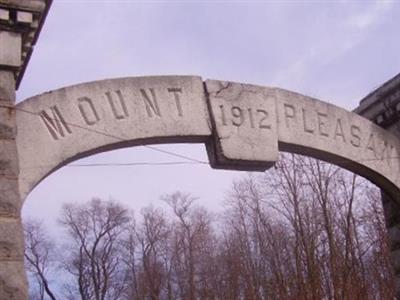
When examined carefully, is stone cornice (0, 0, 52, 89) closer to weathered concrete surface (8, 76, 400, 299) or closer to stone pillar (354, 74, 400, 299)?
weathered concrete surface (8, 76, 400, 299)

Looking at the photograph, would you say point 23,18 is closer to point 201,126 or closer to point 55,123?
point 55,123

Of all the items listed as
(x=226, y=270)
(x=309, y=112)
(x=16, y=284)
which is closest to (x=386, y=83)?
(x=309, y=112)

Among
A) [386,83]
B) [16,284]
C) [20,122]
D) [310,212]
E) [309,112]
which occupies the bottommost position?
[16,284]

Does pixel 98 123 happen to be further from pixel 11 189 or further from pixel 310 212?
pixel 310 212

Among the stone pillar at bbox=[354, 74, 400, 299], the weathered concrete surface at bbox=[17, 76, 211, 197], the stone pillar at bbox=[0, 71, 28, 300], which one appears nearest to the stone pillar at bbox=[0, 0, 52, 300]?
the stone pillar at bbox=[0, 71, 28, 300]

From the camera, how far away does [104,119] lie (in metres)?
6.09

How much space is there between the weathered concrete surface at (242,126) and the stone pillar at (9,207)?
226cm

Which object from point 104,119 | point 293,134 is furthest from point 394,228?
point 104,119

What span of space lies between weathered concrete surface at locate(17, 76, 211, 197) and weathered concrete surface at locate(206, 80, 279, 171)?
0.15 meters

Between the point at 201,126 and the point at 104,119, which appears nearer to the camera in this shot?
the point at 104,119

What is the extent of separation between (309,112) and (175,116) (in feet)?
5.80

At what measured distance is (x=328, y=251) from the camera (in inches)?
815

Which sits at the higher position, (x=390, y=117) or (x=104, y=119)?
(x=390, y=117)

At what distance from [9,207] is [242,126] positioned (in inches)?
111
